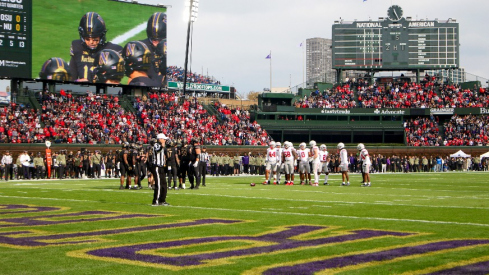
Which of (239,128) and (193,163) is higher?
(239,128)

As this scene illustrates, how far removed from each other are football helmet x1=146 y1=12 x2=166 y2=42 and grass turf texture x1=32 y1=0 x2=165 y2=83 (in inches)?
25.0

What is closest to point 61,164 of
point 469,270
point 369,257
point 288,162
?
point 288,162

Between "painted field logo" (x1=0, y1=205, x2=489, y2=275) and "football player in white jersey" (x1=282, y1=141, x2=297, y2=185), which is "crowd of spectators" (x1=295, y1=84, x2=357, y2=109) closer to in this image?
"football player in white jersey" (x1=282, y1=141, x2=297, y2=185)

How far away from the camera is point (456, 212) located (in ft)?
49.8

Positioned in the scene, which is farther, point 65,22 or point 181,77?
point 181,77

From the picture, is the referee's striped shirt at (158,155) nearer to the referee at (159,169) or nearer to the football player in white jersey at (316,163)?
the referee at (159,169)

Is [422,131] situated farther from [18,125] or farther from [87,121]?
[18,125]

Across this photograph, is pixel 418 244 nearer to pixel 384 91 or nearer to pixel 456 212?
pixel 456 212

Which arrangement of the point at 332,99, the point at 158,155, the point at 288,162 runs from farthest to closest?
the point at 332,99 → the point at 288,162 → the point at 158,155

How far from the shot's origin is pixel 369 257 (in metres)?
8.89

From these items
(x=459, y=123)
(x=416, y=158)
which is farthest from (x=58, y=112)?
(x=459, y=123)

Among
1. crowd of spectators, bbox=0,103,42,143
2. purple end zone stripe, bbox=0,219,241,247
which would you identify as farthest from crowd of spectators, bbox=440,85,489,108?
purple end zone stripe, bbox=0,219,241,247

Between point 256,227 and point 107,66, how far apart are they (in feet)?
139

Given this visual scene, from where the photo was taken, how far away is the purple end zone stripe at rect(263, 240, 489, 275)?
26.2 ft
